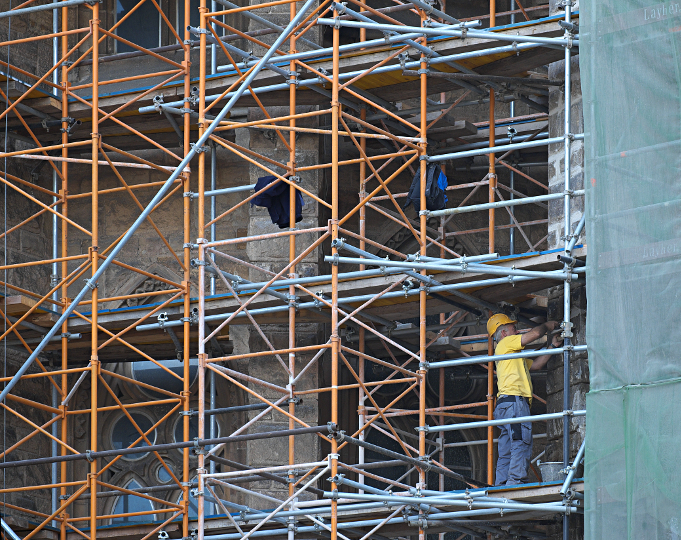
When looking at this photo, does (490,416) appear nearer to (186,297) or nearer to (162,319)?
(186,297)

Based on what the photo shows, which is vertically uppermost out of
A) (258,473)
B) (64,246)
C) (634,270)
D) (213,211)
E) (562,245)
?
(213,211)

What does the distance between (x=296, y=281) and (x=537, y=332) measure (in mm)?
2499

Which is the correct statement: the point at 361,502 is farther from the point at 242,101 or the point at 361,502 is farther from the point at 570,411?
the point at 242,101

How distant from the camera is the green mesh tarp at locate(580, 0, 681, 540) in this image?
12.9 metres

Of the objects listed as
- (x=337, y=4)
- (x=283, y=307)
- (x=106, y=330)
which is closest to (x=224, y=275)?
(x=283, y=307)

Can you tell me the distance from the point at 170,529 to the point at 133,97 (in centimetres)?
508

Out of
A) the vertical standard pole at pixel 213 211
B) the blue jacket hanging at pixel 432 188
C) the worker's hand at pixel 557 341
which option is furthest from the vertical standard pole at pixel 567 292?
the vertical standard pole at pixel 213 211

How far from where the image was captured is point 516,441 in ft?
53.8

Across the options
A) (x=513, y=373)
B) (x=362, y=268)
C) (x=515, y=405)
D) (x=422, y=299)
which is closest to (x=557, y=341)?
(x=513, y=373)

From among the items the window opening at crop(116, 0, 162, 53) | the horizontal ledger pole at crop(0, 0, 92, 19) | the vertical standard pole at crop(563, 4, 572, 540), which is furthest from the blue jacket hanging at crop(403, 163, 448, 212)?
the window opening at crop(116, 0, 162, 53)

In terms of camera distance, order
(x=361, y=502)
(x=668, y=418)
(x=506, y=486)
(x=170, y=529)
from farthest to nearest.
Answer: (x=170, y=529)
(x=361, y=502)
(x=506, y=486)
(x=668, y=418)

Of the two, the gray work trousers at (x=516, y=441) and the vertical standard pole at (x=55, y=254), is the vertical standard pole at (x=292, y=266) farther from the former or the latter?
the vertical standard pole at (x=55, y=254)

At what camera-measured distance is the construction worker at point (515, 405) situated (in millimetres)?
16328

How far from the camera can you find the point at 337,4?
1609 centimetres
